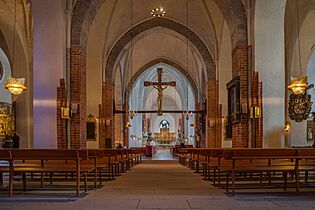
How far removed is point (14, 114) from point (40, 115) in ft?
23.2

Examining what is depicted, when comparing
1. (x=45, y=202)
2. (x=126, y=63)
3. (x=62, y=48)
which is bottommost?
(x=45, y=202)

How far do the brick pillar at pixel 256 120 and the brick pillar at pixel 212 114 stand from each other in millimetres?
10118

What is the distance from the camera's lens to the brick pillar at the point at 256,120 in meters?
13.6

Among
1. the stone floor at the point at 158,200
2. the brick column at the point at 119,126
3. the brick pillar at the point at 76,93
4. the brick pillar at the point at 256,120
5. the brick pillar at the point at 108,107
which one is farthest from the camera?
the brick column at the point at 119,126

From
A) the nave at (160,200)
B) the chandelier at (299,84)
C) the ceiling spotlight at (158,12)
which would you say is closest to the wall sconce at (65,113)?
the nave at (160,200)

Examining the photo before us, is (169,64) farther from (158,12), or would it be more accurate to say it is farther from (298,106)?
(298,106)

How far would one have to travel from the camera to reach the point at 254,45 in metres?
14.0

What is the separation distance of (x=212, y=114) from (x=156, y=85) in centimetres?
379

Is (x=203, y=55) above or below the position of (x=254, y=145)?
above

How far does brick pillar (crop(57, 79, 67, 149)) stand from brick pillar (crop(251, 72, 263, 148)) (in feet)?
19.4

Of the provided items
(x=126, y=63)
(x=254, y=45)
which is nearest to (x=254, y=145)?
(x=254, y=45)

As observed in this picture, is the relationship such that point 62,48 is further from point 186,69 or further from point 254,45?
point 186,69

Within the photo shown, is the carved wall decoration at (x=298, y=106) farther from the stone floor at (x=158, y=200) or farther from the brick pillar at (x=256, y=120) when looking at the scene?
the stone floor at (x=158, y=200)

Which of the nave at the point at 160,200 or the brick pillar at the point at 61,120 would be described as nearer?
the nave at the point at 160,200
